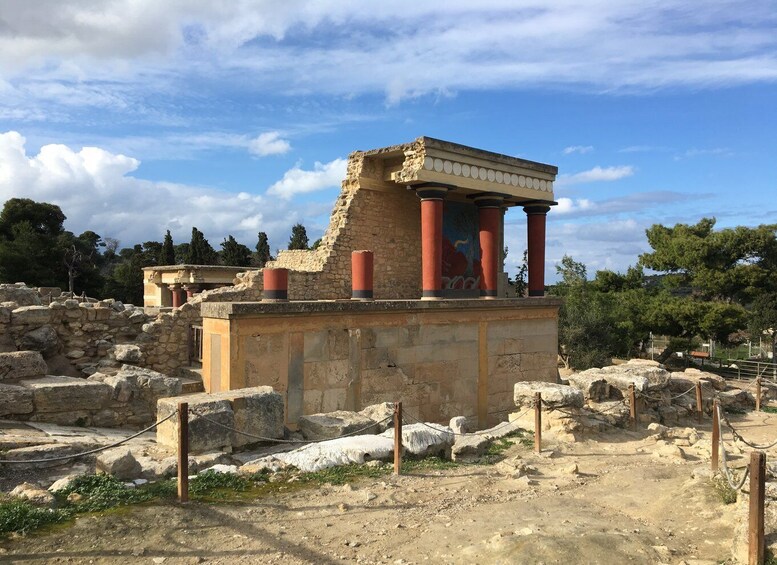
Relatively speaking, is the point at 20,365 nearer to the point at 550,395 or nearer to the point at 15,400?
the point at 15,400

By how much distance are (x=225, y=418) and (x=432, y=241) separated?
7.23 m

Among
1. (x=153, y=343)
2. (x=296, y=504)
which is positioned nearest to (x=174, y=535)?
(x=296, y=504)

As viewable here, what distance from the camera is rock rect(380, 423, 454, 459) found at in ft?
23.7

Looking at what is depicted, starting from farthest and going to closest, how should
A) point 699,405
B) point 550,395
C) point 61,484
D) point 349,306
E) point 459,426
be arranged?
point 699,405 < point 349,306 < point 550,395 < point 459,426 < point 61,484

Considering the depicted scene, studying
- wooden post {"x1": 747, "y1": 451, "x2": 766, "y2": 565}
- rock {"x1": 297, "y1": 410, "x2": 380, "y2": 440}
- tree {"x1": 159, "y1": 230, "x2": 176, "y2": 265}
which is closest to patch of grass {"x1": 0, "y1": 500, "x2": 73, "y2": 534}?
rock {"x1": 297, "y1": 410, "x2": 380, "y2": 440}

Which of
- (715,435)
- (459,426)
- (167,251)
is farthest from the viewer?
(167,251)

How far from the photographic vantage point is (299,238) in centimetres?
4688

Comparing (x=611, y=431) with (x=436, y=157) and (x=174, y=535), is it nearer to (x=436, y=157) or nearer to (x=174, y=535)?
(x=436, y=157)

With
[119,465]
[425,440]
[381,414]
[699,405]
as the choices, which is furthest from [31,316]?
[699,405]

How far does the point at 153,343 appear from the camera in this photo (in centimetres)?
1276

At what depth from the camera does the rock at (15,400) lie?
772 centimetres

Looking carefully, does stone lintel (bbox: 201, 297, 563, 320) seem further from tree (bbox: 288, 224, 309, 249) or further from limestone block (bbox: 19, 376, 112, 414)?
tree (bbox: 288, 224, 309, 249)

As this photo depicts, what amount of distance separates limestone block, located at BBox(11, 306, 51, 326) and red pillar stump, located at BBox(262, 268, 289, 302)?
4088mm

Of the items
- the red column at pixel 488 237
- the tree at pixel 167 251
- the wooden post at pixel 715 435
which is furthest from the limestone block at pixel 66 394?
the tree at pixel 167 251
